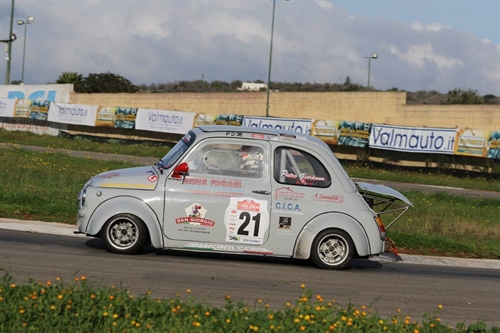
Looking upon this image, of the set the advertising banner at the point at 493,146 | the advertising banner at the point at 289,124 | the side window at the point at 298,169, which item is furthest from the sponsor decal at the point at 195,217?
the advertising banner at the point at 289,124

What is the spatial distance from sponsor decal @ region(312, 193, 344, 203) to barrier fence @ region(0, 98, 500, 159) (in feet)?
82.7

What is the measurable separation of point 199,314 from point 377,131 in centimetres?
3058

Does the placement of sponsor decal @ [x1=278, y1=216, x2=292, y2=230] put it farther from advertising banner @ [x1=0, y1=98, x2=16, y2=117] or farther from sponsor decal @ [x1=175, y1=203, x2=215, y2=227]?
advertising banner @ [x1=0, y1=98, x2=16, y2=117]

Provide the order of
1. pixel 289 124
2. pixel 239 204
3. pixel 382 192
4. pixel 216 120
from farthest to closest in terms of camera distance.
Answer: pixel 216 120 → pixel 289 124 → pixel 382 192 → pixel 239 204

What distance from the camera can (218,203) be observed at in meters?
10.1

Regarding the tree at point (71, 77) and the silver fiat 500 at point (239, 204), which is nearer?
the silver fiat 500 at point (239, 204)

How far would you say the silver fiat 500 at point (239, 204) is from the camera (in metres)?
10.1

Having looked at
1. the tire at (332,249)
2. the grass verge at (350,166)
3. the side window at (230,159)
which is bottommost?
the tire at (332,249)

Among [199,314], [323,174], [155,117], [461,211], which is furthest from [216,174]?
[155,117]

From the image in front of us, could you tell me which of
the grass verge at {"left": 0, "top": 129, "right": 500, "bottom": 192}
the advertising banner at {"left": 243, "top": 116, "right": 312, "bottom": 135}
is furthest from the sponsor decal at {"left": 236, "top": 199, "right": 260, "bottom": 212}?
the advertising banner at {"left": 243, "top": 116, "right": 312, "bottom": 135}

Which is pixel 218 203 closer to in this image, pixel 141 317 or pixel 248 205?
pixel 248 205

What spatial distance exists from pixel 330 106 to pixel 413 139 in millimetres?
12633

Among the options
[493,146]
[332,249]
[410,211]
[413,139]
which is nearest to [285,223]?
[332,249]

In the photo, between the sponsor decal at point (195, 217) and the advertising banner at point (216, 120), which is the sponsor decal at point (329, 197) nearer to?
the sponsor decal at point (195, 217)
